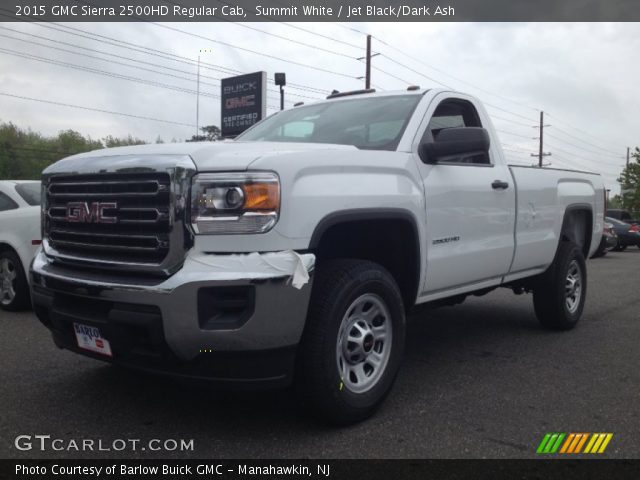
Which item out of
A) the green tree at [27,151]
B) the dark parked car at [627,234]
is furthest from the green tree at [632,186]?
the green tree at [27,151]

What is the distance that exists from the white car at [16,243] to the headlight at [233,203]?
434cm

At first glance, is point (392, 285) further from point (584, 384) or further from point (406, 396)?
point (584, 384)

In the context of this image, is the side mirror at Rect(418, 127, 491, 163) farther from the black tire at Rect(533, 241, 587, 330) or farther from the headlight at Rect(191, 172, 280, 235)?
the black tire at Rect(533, 241, 587, 330)

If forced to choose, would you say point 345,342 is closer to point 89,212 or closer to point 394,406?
point 394,406

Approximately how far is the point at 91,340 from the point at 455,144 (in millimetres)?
2477

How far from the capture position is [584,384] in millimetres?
4203

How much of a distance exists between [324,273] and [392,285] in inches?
19.6

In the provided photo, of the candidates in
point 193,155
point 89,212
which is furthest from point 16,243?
point 193,155

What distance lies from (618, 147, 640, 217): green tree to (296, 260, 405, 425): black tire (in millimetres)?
51265

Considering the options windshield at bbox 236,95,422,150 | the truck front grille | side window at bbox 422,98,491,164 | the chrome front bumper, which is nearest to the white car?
windshield at bbox 236,95,422,150

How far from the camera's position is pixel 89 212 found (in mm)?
3213

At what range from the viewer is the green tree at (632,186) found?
159 feet
